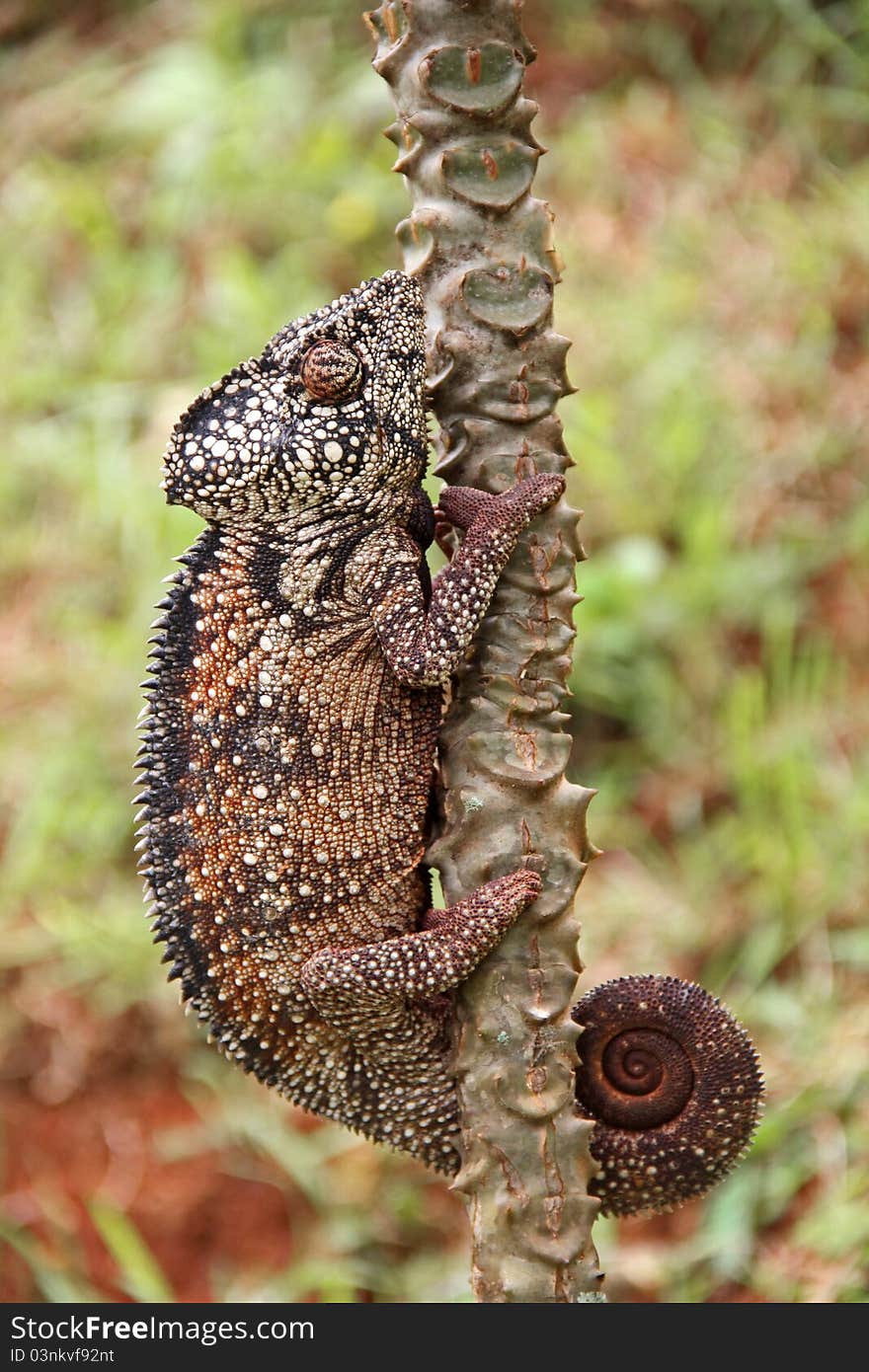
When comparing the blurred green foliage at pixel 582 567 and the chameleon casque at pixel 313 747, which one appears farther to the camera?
the blurred green foliage at pixel 582 567

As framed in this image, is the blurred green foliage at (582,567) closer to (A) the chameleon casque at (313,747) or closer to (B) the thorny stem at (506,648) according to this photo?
(A) the chameleon casque at (313,747)

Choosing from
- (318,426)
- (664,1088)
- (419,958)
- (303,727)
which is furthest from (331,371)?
(664,1088)

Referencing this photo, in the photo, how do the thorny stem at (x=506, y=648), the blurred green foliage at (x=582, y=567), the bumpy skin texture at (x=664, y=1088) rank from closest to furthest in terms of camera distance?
1. the thorny stem at (x=506, y=648)
2. the bumpy skin texture at (x=664, y=1088)
3. the blurred green foliage at (x=582, y=567)

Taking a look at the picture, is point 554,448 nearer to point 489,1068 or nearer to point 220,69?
point 489,1068

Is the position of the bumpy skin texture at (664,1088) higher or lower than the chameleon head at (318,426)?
lower

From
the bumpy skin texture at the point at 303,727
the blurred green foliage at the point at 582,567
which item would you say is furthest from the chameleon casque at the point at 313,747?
the blurred green foliage at the point at 582,567

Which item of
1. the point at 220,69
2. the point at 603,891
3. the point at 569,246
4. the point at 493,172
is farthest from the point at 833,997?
the point at 220,69

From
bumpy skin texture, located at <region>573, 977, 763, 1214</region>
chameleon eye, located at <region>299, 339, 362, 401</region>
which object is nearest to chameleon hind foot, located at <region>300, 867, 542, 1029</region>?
bumpy skin texture, located at <region>573, 977, 763, 1214</region>
